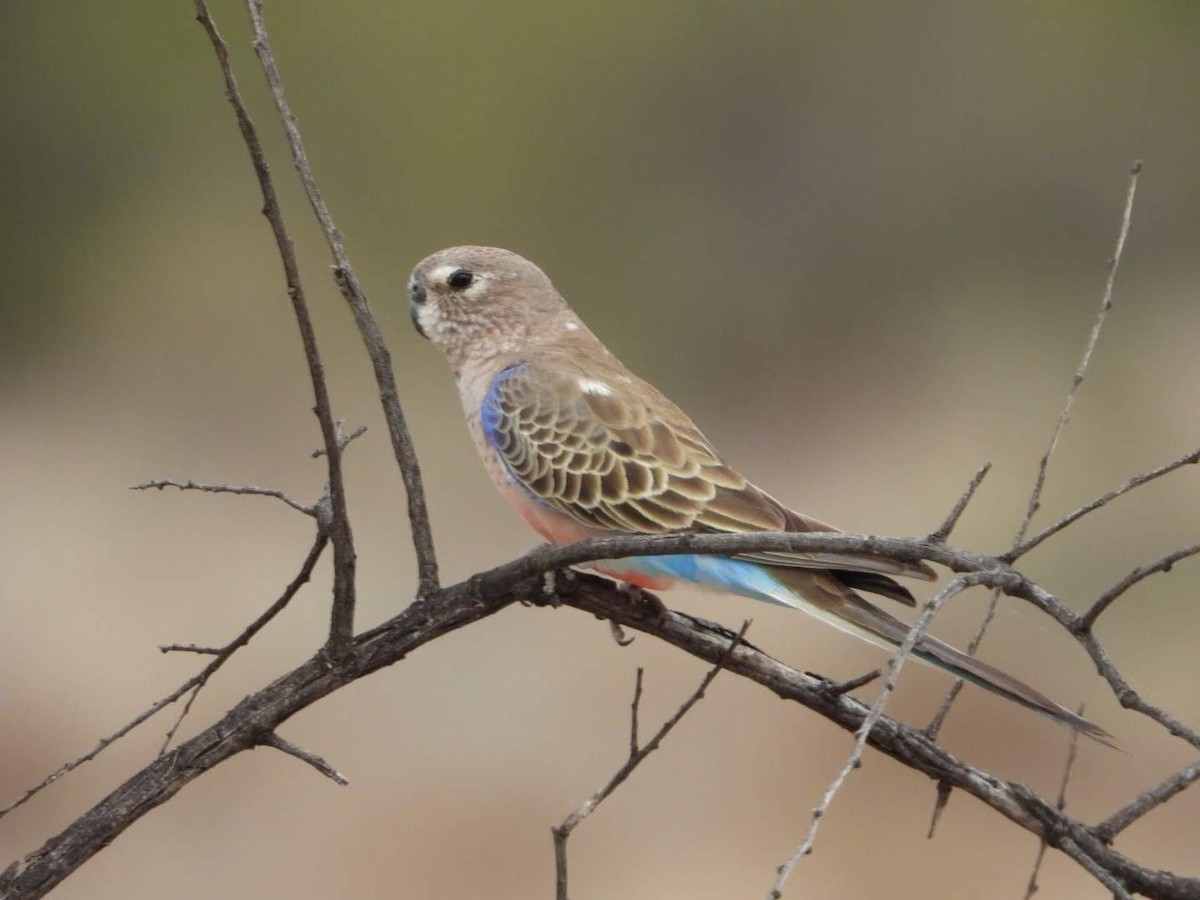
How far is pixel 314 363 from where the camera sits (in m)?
2.00

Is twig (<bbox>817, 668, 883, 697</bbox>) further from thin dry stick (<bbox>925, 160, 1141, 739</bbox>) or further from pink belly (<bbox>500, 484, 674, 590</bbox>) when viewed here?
pink belly (<bbox>500, 484, 674, 590</bbox>)

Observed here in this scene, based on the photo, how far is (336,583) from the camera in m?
2.21

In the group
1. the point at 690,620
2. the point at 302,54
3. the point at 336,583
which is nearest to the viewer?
the point at 336,583

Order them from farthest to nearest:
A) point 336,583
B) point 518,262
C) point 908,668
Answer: point 908,668 → point 518,262 → point 336,583

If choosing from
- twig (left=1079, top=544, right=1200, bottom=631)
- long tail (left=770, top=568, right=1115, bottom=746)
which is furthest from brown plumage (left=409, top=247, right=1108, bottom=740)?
twig (left=1079, top=544, right=1200, bottom=631)

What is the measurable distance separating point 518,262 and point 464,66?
4.23 metres

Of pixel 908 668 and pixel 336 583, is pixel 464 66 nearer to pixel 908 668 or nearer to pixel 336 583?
pixel 908 668

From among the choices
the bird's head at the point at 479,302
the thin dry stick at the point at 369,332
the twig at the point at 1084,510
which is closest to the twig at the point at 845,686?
the twig at the point at 1084,510

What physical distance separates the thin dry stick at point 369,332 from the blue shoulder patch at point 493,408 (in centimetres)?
66

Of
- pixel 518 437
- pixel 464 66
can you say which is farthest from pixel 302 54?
pixel 518 437

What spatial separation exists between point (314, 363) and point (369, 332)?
224 mm

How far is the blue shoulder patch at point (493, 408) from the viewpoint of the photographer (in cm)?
295

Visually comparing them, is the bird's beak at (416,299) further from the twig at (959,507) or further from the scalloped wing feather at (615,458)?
the twig at (959,507)

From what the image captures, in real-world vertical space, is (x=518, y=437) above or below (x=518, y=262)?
below
